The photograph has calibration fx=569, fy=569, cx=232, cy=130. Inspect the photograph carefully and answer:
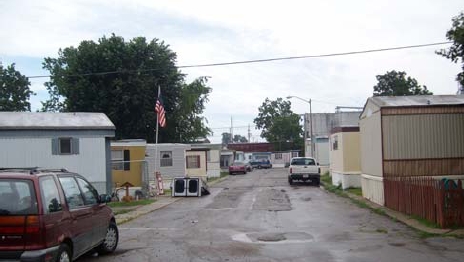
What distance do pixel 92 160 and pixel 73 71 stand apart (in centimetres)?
2275

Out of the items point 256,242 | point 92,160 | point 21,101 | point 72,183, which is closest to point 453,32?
point 256,242

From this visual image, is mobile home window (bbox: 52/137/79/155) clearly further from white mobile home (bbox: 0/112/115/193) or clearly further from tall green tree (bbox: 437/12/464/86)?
tall green tree (bbox: 437/12/464/86)

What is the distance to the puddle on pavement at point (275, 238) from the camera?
1268 cm

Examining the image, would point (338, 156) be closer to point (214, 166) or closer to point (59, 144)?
point (59, 144)

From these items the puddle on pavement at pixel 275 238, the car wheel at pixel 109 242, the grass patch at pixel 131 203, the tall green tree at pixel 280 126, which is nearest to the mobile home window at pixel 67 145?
the grass patch at pixel 131 203

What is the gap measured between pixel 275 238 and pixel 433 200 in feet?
15.0

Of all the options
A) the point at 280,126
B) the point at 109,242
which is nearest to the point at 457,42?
the point at 109,242

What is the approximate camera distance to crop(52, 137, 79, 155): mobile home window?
24.2 meters

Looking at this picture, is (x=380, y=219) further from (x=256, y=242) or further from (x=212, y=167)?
(x=212, y=167)

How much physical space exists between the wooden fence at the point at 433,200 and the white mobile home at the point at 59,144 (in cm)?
1280

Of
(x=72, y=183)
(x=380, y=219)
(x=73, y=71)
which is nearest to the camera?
(x=72, y=183)

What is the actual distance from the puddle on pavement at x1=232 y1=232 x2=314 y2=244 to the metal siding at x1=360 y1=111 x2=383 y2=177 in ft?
25.3

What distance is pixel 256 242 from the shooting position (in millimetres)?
12609

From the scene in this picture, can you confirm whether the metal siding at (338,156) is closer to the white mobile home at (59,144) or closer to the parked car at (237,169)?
the white mobile home at (59,144)
